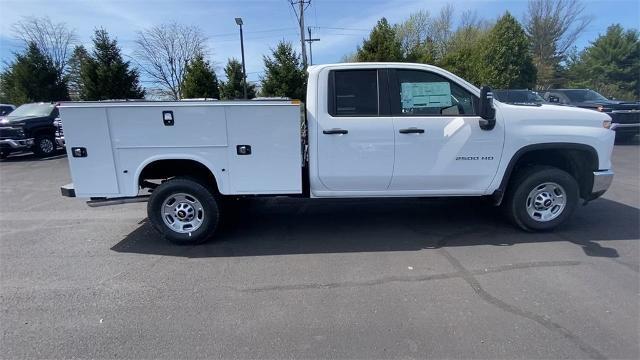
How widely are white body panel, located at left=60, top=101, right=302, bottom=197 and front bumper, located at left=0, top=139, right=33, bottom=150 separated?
11.4 metres

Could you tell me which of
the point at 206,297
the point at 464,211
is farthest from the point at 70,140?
the point at 464,211

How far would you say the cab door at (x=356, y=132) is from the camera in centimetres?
443

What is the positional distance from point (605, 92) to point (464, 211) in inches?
1368

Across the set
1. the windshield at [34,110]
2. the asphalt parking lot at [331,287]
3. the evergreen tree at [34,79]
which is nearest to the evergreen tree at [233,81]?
the evergreen tree at [34,79]

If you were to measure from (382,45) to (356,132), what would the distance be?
58.7 feet

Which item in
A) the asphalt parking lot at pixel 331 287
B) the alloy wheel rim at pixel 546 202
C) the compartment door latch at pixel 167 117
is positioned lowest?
the asphalt parking lot at pixel 331 287

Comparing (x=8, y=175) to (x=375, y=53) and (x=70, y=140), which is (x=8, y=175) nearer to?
(x=70, y=140)

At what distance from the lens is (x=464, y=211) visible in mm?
5828

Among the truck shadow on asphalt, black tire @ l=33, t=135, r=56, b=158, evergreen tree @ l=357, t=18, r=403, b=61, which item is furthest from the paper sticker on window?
evergreen tree @ l=357, t=18, r=403, b=61

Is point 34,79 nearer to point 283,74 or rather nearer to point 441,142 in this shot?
point 283,74

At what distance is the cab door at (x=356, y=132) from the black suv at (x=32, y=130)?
37.8ft

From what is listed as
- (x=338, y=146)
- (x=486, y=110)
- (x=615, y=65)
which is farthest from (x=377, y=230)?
(x=615, y=65)

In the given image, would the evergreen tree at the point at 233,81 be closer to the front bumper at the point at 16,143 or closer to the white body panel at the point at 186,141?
the front bumper at the point at 16,143

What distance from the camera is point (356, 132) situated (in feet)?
14.5
